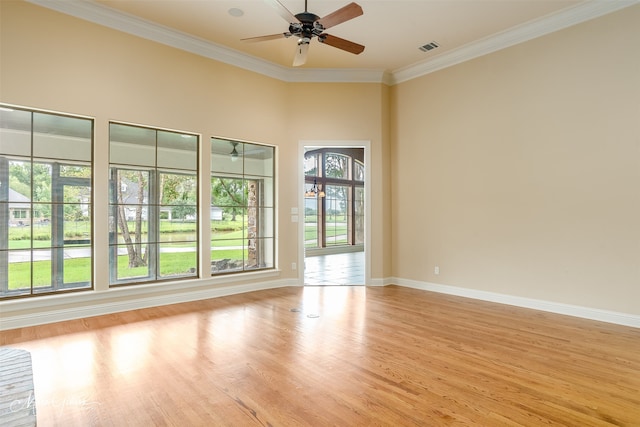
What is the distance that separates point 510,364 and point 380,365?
108 centimetres

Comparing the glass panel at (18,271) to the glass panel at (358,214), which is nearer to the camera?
the glass panel at (18,271)

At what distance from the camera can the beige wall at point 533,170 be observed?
4.01 meters

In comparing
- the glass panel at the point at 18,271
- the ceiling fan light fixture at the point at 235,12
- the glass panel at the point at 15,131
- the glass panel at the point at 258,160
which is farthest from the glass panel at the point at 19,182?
the ceiling fan light fixture at the point at 235,12

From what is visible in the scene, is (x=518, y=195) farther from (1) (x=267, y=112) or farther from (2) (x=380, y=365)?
(1) (x=267, y=112)

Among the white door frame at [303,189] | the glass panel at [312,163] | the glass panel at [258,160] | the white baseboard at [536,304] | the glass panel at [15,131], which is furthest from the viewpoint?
the glass panel at [312,163]

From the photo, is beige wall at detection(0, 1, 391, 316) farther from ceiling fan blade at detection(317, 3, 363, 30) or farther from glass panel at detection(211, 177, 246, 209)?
ceiling fan blade at detection(317, 3, 363, 30)

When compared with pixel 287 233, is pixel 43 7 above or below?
above

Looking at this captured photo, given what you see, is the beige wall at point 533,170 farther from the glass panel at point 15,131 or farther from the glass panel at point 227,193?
the glass panel at point 15,131

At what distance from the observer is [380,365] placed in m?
2.88

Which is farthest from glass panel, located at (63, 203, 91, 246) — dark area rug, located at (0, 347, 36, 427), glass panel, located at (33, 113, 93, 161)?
dark area rug, located at (0, 347, 36, 427)

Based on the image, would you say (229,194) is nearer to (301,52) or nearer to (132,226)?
(132,226)

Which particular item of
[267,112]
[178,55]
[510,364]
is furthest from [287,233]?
[510,364]

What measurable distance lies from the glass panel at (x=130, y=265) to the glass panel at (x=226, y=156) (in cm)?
164

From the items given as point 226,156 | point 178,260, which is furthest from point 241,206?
point 178,260
